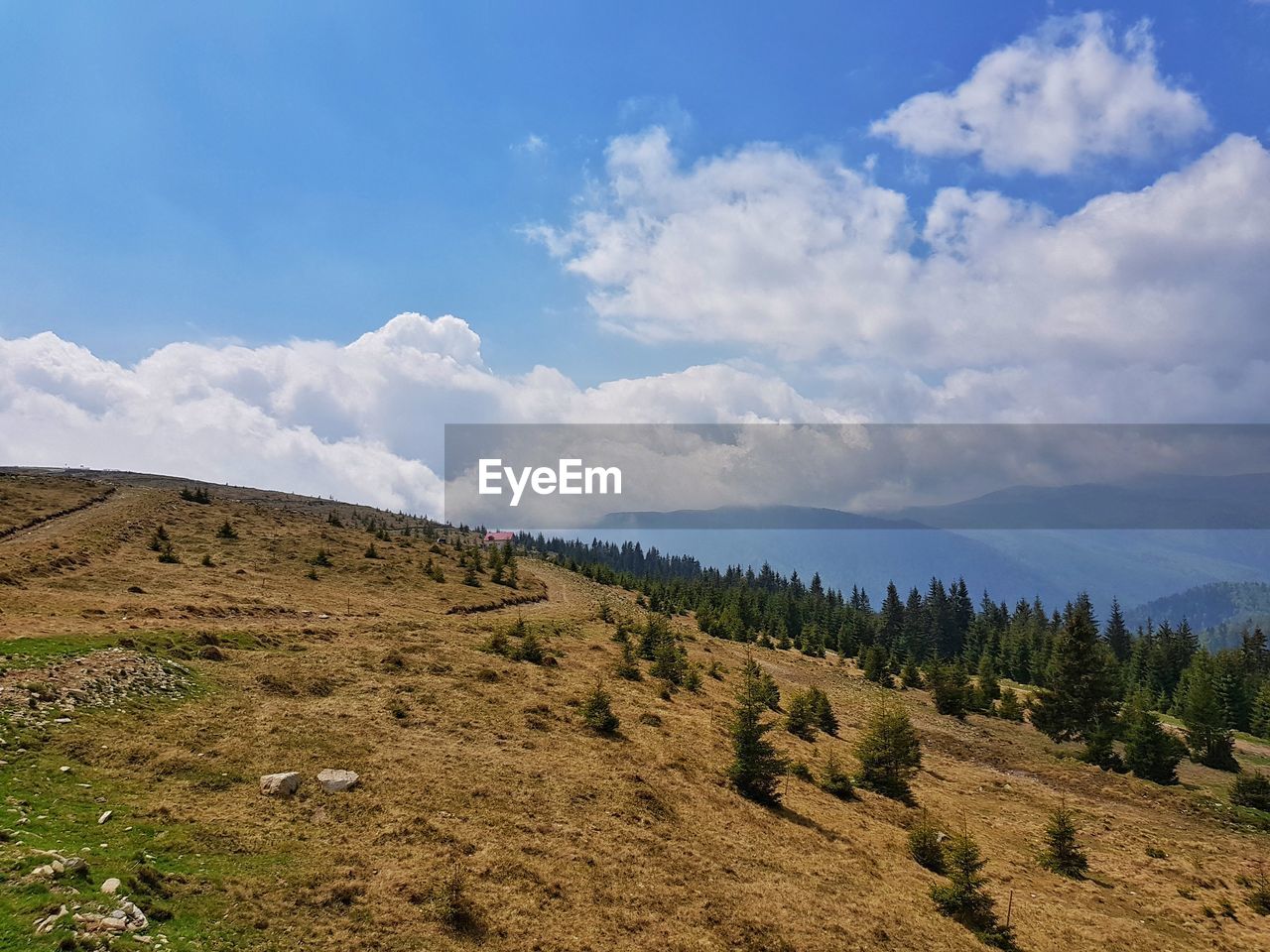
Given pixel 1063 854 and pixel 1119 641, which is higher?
pixel 1063 854

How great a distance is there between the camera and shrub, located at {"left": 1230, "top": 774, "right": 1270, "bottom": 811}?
3456cm

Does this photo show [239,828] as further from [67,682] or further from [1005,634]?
[1005,634]

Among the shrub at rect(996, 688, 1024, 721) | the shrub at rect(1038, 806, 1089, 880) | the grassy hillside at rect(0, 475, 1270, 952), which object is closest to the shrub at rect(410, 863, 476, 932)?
the grassy hillside at rect(0, 475, 1270, 952)

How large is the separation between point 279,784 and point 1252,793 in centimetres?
5183

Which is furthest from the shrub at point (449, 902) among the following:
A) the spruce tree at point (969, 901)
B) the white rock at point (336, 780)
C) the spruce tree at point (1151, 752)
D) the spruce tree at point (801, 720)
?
the spruce tree at point (1151, 752)

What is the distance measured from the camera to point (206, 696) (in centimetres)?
2258

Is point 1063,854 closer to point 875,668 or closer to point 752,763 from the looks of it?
point 752,763

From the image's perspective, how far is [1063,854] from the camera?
25.4m

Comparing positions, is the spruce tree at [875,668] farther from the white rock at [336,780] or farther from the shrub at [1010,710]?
the white rock at [336,780]

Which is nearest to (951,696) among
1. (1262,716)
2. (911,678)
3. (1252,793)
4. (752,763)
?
(911,678)

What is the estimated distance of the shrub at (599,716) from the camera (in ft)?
94.8

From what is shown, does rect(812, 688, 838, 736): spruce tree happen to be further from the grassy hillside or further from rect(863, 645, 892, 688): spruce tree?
rect(863, 645, 892, 688): spruce tree

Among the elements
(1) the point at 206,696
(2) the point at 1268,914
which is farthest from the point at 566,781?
(2) the point at 1268,914

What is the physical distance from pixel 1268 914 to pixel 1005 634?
11094 cm
